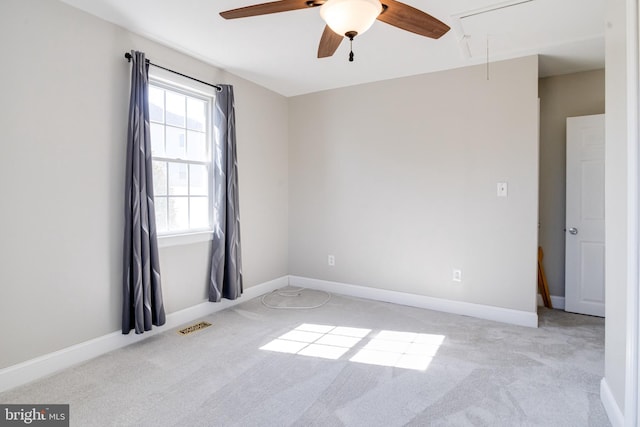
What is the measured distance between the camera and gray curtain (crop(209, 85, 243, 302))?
11.1 ft

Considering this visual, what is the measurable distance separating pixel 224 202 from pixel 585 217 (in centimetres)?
365

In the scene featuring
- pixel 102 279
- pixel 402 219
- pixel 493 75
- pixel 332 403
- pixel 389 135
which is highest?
pixel 493 75

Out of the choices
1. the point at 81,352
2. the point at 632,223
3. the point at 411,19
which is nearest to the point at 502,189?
the point at 632,223

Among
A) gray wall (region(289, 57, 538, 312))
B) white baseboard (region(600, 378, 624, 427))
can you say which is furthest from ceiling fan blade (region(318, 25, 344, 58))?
white baseboard (region(600, 378, 624, 427))

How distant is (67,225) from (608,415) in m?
3.48

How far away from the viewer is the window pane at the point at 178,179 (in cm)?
309

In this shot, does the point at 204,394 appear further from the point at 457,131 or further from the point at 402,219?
the point at 457,131

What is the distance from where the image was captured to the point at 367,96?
3.89 m

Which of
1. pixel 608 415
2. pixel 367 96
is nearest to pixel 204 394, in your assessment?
pixel 608 415

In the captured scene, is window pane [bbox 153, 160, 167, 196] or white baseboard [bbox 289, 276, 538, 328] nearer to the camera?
window pane [bbox 153, 160, 167, 196]

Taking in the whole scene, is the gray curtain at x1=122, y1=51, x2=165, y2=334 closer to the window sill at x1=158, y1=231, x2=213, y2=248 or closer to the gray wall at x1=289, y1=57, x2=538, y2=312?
the window sill at x1=158, y1=231, x2=213, y2=248

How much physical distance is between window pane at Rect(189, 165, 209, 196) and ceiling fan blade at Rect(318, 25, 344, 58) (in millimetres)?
1713

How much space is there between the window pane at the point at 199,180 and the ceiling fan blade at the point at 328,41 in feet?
5.62

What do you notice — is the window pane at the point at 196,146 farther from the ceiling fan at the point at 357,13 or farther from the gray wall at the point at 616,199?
the gray wall at the point at 616,199
